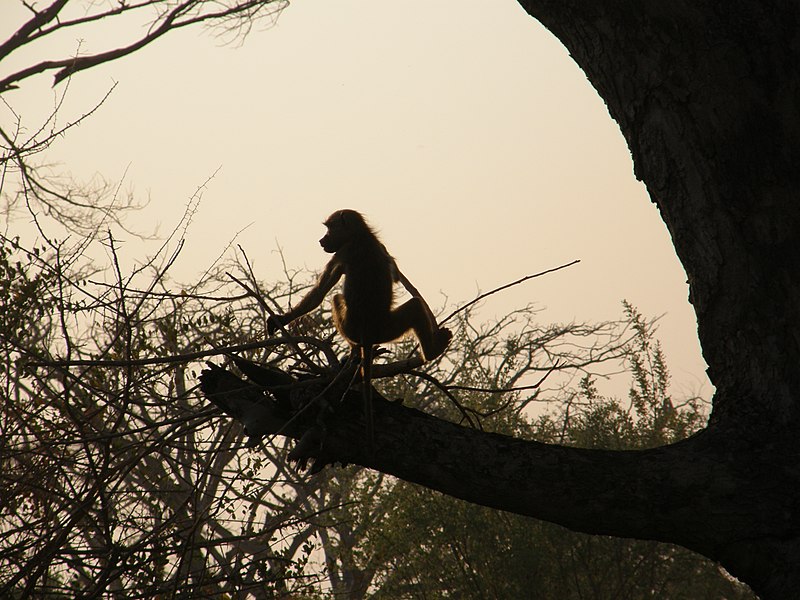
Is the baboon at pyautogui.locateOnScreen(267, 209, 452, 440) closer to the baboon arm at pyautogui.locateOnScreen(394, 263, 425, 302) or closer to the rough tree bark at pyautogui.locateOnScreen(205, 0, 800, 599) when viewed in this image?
the baboon arm at pyautogui.locateOnScreen(394, 263, 425, 302)

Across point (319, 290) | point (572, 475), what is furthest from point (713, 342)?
point (319, 290)

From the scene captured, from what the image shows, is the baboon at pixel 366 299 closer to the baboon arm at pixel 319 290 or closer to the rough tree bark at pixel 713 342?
the baboon arm at pixel 319 290

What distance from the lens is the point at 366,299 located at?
4.91m

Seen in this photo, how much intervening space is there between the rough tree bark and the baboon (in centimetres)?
153

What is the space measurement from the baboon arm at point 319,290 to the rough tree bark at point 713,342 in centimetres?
160

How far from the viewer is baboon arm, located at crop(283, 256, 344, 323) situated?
4859mm

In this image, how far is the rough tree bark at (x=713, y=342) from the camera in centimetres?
297

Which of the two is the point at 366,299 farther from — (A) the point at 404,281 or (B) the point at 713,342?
(B) the point at 713,342

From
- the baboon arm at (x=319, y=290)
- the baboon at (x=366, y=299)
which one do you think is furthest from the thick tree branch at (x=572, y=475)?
the baboon arm at (x=319, y=290)

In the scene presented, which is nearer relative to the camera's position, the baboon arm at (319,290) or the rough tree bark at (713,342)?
the rough tree bark at (713,342)

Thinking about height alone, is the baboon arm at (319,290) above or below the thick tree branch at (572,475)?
above

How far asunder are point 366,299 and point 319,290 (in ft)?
0.98

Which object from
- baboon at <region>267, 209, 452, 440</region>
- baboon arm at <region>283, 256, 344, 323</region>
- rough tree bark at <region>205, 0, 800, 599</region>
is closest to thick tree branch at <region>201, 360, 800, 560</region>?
rough tree bark at <region>205, 0, 800, 599</region>

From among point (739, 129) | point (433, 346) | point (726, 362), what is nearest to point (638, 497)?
point (726, 362)
